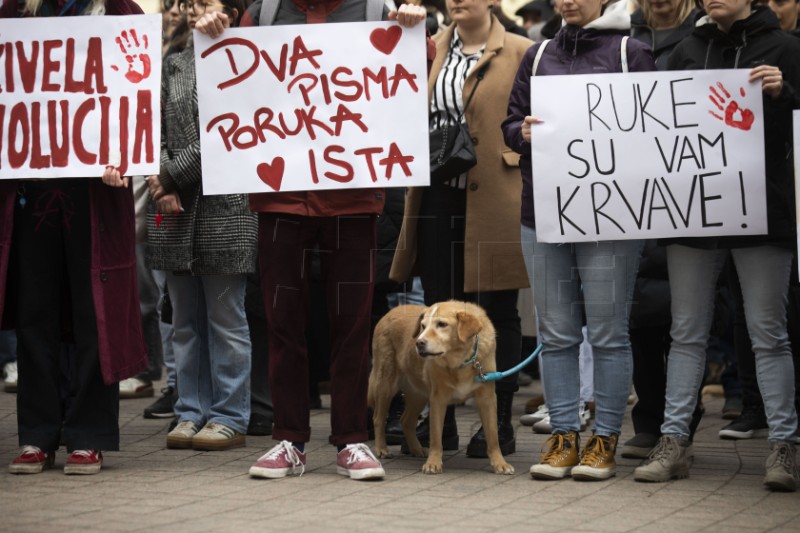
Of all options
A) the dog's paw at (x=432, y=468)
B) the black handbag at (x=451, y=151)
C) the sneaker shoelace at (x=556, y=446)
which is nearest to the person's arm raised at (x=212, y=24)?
the black handbag at (x=451, y=151)

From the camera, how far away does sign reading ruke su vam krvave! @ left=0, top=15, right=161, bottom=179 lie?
5.91 m

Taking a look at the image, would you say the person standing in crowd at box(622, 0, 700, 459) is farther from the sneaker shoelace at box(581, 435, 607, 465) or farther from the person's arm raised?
the person's arm raised

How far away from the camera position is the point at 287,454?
19.2ft

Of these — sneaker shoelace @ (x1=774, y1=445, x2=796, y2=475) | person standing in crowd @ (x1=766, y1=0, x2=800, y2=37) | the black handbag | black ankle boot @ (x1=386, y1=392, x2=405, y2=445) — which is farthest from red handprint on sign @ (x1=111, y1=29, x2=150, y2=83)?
person standing in crowd @ (x1=766, y1=0, x2=800, y2=37)

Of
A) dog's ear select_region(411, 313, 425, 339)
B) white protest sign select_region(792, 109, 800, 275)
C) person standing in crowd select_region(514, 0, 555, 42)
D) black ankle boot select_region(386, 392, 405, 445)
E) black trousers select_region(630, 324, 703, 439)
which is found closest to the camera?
white protest sign select_region(792, 109, 800, 275)

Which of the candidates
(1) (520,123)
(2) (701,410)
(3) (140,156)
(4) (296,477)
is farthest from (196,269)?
(2) (701,410)

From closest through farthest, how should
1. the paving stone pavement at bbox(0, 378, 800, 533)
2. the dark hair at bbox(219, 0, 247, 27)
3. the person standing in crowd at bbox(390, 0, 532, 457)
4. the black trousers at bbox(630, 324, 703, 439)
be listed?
the paving stone pavement at bbox(0, 378, 800, 533)
the person standing in crowd at bbox(390, 0, 532, 457)
the black trousers at bbox(630, 324, 703, 439)
the dark hair at bbox(219, 0, 247, 27)

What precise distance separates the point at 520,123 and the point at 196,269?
1.92 meters

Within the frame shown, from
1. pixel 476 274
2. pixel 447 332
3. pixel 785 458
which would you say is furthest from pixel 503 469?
pixel 785 458

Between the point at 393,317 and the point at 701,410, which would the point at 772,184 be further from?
the point at 393,317

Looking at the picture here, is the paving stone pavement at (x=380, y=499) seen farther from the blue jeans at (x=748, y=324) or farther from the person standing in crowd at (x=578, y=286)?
the blue jeans at (x=748, y=324)

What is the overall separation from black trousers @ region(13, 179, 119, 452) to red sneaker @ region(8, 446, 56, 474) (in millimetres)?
36

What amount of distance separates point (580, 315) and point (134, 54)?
2.40 m

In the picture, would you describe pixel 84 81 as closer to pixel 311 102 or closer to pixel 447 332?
pixel 311 102
